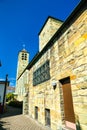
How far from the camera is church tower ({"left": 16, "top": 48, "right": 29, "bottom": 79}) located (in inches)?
1120

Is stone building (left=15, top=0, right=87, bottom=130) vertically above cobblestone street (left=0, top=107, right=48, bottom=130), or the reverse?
stone building (left=15, top=0, right=87, bottom=130)

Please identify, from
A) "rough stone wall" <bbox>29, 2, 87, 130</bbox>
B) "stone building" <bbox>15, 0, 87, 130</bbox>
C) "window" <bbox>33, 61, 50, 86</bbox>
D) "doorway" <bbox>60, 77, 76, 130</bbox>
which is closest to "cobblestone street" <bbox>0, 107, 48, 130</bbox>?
"stone building" <bbox>15, 0, 87, 130</bbox>

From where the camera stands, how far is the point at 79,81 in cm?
365

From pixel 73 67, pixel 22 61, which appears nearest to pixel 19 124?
pixel 73 67

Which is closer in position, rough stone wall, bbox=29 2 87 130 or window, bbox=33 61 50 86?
rough stone wall, bbox=29 2 87 130

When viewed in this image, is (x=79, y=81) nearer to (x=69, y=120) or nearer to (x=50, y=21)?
(x=69, y=120)

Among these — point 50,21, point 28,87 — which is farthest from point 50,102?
point 50,21

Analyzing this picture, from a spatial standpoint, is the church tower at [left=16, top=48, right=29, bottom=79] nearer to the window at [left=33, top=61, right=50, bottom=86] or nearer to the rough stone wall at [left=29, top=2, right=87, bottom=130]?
the window at [left=33, top=61, right=50, bottom=86]

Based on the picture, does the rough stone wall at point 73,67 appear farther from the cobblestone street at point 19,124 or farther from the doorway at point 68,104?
the cobblestone street at point 19,124

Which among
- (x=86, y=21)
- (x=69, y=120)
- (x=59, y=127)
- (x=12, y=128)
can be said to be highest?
(x=86, y=21)

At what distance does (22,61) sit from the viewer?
29.0m

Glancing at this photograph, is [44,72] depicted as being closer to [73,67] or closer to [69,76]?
[69,76]

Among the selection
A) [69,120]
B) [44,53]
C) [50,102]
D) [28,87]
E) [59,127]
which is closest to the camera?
[69,120]

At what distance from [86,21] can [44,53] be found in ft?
13.1
